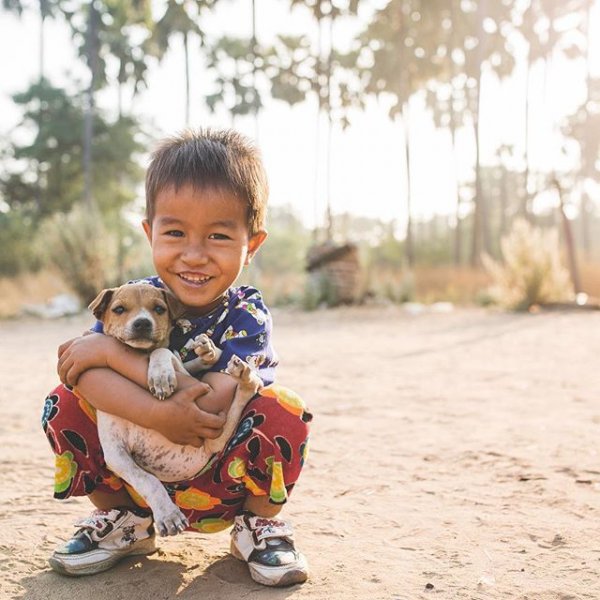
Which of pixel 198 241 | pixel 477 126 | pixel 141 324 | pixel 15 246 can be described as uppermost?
pixel 477 126

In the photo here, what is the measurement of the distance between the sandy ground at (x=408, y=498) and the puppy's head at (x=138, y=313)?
0.70m

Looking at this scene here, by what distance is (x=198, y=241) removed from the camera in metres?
2.08

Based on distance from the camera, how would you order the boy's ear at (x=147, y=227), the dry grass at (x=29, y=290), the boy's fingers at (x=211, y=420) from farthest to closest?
1. the dry grass at (x=29, y=290)
2. the boy's ear at (x=147, y=227)
3. the boy's fingers at (x=211, y=420)

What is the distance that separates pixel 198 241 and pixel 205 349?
0.35 meters

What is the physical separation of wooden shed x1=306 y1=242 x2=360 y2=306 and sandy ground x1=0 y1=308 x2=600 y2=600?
7.82 metres

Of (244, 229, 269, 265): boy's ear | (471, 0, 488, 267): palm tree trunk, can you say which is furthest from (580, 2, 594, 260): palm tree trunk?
(244, 229, 269, 265): boy's ear

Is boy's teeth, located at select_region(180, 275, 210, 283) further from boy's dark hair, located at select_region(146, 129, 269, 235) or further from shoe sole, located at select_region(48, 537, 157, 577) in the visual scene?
shoe sole, located at select_region(48, 537, 157, 577)

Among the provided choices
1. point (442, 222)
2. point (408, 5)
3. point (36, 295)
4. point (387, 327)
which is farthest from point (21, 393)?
point (442, 222)

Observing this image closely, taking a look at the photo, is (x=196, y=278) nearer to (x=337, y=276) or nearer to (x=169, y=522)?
(x=169, y=522)

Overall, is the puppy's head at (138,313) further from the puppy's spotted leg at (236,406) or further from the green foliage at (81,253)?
the green foliage at (81,253)

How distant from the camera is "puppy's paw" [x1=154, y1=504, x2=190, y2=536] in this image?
1.81 meters

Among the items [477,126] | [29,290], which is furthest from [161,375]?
[477,126]

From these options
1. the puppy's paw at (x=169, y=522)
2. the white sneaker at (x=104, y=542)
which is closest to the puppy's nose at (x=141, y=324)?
the puppy's paw at (x=169, y=522)

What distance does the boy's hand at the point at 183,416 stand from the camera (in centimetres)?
190
